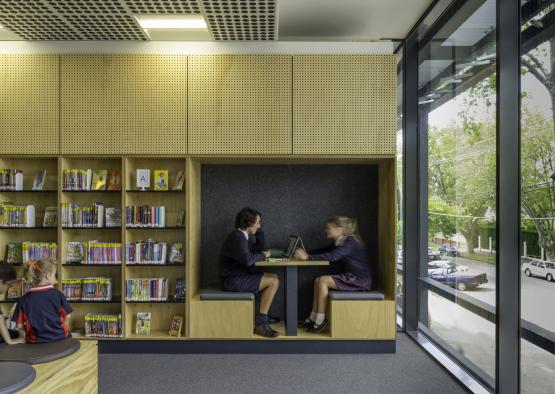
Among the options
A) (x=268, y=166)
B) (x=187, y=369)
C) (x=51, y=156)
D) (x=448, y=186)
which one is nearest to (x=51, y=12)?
(x=51, y=156)

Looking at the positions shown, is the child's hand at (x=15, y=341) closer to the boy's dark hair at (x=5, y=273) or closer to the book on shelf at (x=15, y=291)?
the boy's dark hair at (x=5, y=273)

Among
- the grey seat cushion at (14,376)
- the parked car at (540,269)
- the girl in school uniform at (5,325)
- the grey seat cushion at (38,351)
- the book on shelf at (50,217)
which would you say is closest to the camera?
the grey seat cushion at (14,376)

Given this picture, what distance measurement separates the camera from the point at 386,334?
486 cm

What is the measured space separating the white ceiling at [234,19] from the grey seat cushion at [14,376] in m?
3.00

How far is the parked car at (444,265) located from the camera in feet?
14.2

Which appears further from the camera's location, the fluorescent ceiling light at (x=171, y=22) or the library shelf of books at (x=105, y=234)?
the library shelf of books at (x=105, y=234)

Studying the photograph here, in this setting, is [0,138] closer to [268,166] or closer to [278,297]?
[268,166]

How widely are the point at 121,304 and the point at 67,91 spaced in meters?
2.37

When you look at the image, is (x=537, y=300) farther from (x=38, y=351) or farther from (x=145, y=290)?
(x=145, y=290)

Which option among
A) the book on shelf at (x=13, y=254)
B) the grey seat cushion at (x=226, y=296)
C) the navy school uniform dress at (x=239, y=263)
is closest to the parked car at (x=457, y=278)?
the navy school uniform dress at (x=239, y=263)

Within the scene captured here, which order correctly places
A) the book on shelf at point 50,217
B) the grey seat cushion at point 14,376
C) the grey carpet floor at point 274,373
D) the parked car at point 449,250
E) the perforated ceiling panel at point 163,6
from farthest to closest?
the book on shelf at point 50,217 < the parked car at point 449,250 < the perforated ceiling panel at point 163,6 < the grey carpet floor at point 274,373 < the grey seat cushion at point 14,376

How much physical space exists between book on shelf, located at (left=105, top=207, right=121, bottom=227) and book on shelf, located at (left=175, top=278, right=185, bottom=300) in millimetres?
902

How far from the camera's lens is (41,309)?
3.54m

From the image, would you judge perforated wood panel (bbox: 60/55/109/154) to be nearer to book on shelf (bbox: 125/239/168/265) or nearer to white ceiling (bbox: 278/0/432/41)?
book on shelf (bbox: 125/239/168/265)
